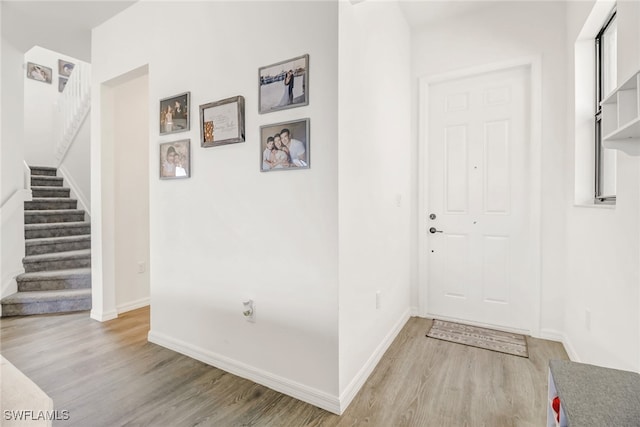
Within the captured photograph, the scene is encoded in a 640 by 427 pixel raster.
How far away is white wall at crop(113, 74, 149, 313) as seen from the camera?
307 centimetres

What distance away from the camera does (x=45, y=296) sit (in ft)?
10.1

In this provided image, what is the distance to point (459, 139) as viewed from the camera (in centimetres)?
286

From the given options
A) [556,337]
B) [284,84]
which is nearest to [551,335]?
[556,337]

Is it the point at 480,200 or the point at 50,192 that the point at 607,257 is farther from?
the point at 50,192

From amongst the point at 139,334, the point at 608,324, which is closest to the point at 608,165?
the point at 608,324

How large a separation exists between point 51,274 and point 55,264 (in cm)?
21

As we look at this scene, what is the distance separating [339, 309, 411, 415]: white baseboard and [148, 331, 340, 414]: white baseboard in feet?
0.24

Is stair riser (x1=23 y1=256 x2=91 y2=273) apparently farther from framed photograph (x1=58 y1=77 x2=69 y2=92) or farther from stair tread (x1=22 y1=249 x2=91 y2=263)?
framed photograph (x1=58 y1=77 x2=69 y2=92)

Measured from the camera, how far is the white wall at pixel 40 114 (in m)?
5.13

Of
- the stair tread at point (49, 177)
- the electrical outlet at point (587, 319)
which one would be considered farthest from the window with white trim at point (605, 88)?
the stair tread at point (49, 177)

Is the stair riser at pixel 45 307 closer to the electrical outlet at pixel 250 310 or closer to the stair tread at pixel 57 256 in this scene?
the stair tread at pixel 57 256

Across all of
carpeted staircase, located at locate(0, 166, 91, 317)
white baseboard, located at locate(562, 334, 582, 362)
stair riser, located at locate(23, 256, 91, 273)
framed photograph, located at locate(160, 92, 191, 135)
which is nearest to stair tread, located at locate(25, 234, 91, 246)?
carpeted staircase, located at locate(0, 166, 91, 317)

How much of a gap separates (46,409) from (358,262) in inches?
57.1

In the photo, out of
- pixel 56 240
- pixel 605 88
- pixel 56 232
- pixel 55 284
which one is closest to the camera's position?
pixel 605 88
